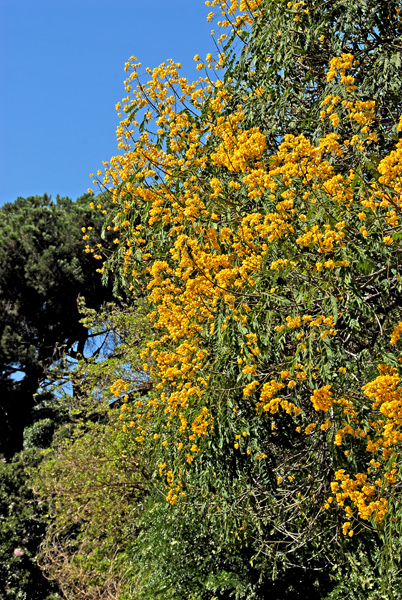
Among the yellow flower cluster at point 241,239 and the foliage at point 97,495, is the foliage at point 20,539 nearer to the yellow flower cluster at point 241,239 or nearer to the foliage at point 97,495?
the foliage at point 97,495

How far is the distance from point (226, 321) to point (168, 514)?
3.73 m

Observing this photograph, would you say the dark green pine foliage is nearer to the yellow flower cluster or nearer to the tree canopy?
the tree canopy

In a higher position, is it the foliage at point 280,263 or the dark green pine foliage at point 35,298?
the dark green pine foliage at point 35,298

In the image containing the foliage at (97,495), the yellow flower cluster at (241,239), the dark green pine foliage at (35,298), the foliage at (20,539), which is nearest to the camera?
the yellow flower cluster at (241,239)

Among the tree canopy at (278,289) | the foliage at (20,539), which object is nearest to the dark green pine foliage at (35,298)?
the foliage at (20,539)

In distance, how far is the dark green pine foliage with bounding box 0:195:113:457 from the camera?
16.9 m

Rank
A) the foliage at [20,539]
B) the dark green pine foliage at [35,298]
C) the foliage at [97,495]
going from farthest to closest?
the dark green pine foliage at [35,298] < the foliage at [20,539] < the foliage at [97,495]

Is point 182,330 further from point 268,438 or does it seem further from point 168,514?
point 168,514

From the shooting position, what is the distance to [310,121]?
14.9ft

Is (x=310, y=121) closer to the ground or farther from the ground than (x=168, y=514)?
farther from the ground

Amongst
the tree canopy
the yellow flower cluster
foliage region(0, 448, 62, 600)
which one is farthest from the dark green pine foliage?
the yellow flower cluster

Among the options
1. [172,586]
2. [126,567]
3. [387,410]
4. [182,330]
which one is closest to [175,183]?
[182,330]

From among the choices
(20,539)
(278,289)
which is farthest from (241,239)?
(20,539)

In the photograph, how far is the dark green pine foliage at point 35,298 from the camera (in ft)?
55.4
